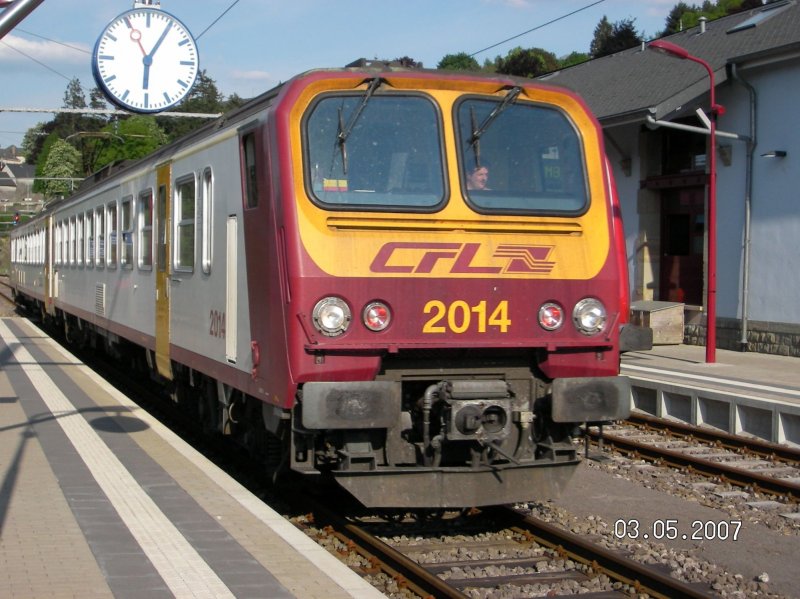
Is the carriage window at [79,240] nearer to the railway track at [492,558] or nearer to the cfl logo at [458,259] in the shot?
the railway track at [492,558]

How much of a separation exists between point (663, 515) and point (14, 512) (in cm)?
470

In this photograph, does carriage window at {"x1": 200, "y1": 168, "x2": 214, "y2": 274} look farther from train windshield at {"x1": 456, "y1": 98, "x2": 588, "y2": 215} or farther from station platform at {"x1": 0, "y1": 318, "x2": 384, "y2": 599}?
train windshield at {"x1": 456, "y1": 98, "x2": 588, "y2": 215}

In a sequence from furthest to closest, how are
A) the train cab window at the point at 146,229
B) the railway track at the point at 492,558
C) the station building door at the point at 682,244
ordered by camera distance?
the station building door at the point at 682,244
the train cab window at the point at 146,229
the railway track at the point at 492,558

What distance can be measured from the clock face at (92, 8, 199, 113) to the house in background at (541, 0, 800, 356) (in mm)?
8452

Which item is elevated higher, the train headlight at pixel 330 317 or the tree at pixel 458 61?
the tree at pixel 458 61

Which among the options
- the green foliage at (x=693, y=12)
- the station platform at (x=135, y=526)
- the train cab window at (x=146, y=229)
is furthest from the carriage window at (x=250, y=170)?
the green foliage at (x=693, y=12)

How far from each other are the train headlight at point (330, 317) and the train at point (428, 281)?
12 mm

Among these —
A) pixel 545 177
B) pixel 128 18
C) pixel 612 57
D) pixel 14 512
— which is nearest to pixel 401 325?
pixel 545 177

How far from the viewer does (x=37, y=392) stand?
1318cm

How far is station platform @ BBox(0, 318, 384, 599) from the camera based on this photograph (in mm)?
5301

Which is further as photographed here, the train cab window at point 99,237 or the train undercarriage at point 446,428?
the train cab window at point 99,237

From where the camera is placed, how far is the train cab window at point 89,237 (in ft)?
54.4

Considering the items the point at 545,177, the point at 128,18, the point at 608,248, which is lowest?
the point at 608,248

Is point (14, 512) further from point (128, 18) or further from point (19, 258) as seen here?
point (19, 258)
